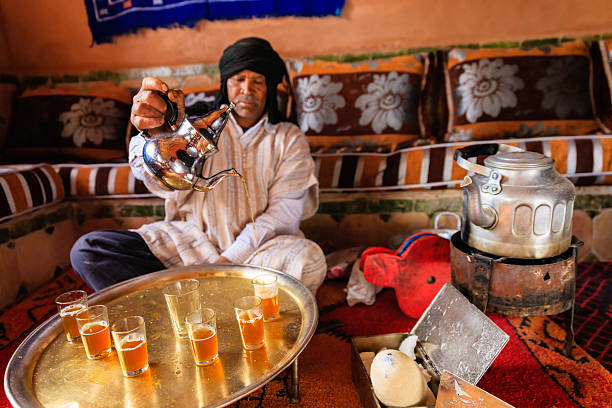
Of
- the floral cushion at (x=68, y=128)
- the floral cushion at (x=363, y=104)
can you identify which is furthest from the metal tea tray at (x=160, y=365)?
the floral cushion at (x=68, y=128)

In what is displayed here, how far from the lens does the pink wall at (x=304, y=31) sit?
9.27 feet

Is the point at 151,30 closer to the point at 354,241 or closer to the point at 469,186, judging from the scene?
the point at 354,241

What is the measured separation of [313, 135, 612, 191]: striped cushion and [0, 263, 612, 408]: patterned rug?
538 mm

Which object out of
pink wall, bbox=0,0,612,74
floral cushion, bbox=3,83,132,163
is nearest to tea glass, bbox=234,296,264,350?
floral cushion, bbox=3,83,132,163

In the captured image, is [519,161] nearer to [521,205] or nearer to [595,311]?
[521,205]

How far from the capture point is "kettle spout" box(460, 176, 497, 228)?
1.28 meters

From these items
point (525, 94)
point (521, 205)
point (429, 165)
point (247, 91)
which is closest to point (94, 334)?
point (247, 91)

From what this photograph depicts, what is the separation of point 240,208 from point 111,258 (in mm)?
534

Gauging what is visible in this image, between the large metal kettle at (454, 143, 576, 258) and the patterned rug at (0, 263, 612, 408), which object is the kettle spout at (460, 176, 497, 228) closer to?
the large metal kettle at (454, 143, 576, 258)

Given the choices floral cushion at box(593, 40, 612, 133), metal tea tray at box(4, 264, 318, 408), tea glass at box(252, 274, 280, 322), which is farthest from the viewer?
floral cushion at box(593, 40, 612, 133)

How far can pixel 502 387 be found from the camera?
1.36 meters

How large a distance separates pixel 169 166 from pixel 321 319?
998 millimetres

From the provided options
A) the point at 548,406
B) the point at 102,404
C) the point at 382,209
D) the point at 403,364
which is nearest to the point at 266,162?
the point at 382,209

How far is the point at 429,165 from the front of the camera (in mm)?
2189
